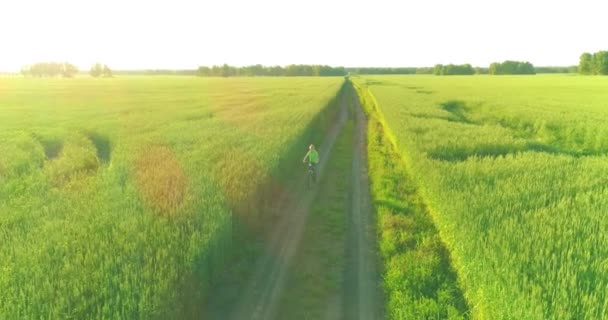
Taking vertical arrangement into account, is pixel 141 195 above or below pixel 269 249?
above

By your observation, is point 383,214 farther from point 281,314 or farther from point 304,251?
point 281,314

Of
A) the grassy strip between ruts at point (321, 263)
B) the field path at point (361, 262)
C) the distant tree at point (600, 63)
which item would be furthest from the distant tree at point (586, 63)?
the grassy strip between ruts at point (321, 263)

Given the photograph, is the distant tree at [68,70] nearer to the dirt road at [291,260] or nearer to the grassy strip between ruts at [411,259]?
the dirt road at [291,260]

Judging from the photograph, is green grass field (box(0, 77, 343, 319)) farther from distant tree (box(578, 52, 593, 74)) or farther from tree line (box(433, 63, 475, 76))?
tree line (box(433, 63, 475, 76))

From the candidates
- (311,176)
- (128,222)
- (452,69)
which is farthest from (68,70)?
(128,222)

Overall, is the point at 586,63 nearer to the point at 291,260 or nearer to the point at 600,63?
the point at 600,63

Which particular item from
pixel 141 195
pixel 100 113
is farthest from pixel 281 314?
pixel 100 113
